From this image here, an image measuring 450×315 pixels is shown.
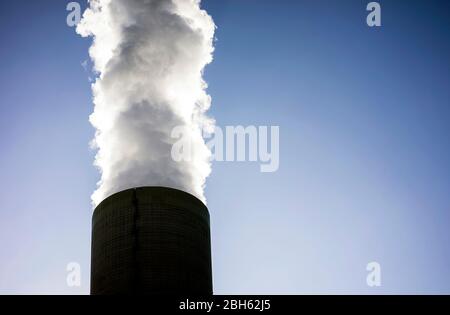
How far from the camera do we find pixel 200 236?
92.2 feet

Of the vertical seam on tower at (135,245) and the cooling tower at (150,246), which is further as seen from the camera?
the cooling tower at (150,246)

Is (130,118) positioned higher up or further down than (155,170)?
higher up

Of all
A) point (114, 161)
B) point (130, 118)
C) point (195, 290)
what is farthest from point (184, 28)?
point (195, 290)

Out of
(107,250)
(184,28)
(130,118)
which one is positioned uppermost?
(184,28)

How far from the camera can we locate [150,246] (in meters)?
26.9

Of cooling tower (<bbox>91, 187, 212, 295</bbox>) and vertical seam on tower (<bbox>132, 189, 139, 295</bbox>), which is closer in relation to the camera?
vertical seam on tower (<bbox>132, 189, 139, 295</bbox>)

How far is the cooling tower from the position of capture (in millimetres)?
26547

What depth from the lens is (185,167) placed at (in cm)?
3098

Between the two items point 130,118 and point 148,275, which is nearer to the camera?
point 148,275

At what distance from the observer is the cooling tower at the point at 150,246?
87.1ft
